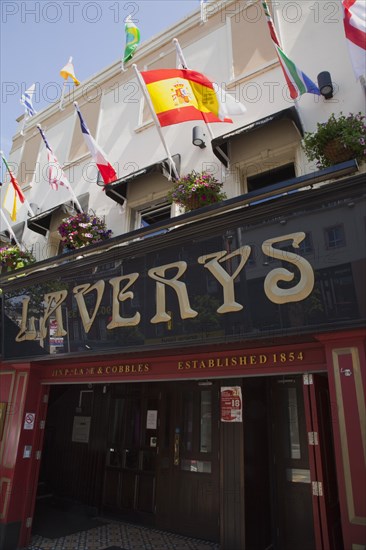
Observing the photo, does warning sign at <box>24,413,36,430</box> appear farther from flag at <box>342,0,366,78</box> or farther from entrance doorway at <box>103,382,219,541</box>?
flag at <box>342,0,366,78</box>

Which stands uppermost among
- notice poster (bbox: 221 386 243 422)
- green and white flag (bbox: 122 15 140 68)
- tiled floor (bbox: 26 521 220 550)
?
green and white flag (bbox: 122 15 140 68)

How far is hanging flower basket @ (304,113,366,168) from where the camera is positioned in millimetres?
5312

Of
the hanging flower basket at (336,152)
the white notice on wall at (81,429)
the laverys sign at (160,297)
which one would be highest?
the hanging flower basket at (336,152)

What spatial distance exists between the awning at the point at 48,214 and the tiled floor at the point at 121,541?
21.3 feet

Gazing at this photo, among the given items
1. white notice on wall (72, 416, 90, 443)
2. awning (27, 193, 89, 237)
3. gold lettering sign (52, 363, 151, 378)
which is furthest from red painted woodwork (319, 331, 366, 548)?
awning (27, 193, 89, 237)

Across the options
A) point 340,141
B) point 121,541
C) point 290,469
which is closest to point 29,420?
point 121,541

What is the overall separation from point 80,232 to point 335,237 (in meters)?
5.42

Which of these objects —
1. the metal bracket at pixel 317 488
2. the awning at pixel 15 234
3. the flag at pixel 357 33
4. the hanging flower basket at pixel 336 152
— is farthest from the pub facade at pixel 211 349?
the flag at pixel 357 33

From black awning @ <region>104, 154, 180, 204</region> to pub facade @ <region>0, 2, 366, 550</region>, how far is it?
63 millimetres

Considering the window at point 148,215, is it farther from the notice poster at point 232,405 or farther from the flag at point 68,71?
the flag at point 68,71

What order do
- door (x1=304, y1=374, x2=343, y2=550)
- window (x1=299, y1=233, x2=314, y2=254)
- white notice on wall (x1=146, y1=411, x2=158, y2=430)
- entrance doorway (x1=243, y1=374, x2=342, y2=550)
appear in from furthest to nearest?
white notice on wall (x1=146, y1=411, x2=158, y2=430)
entrance doorway (x1=243, y1=374, x2=342, y2=550)
window (x1=299, y1=233, x2=314, y2=254)
door (x1=304, y1=374, x2=343, y2=550)

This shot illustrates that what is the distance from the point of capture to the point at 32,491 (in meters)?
6.83

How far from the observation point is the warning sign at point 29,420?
698 cm

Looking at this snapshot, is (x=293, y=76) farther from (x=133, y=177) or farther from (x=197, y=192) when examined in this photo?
(x=133, y=177)
